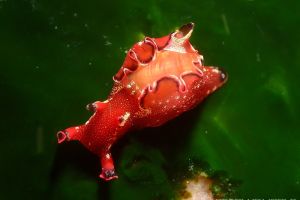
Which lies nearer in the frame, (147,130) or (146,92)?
(146,92)

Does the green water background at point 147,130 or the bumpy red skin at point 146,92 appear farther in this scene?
the green water background at point 147,130

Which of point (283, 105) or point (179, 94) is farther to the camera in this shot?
point (283, 105)

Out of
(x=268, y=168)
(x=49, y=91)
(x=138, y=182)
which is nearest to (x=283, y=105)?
(x=268, y=168)

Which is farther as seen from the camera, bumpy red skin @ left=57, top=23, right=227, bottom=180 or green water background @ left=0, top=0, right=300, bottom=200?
green water background @ left=0, top=0, right=300, bottom=200

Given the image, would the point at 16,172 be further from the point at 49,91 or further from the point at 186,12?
the point at 186,12
